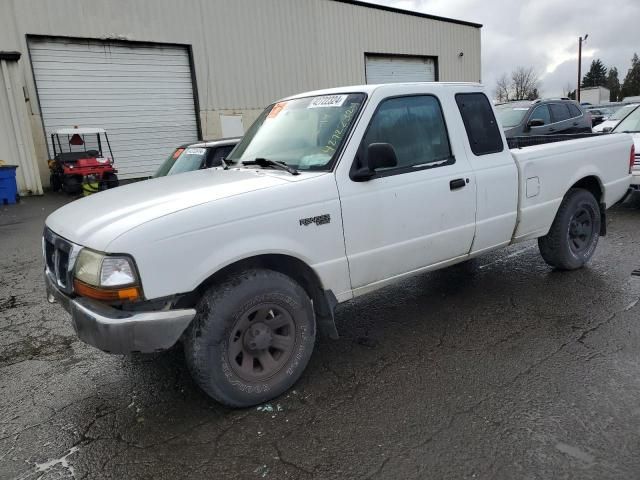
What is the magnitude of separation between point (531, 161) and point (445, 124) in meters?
1.06

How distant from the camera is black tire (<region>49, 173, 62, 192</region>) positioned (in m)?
14.8

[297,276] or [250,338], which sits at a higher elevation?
[297,276]

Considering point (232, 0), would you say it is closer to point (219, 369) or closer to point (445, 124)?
point (445, 124)

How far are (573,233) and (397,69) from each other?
2017 centimetres

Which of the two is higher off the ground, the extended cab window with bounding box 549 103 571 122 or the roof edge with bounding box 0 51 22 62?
the roof edge with bounding box 0 51 22 62

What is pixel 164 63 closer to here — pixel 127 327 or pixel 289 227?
pixel 289 227

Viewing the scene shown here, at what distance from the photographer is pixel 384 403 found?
10.2 feet

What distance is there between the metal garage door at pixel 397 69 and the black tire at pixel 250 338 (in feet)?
69.4

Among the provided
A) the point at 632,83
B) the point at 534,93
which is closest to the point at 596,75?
the point at 632,83

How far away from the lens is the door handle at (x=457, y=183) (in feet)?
12.9

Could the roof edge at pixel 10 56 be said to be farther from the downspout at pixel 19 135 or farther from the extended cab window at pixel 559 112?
the extended cab window at pixel 559 112

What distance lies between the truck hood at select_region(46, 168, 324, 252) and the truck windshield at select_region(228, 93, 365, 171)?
216 mm

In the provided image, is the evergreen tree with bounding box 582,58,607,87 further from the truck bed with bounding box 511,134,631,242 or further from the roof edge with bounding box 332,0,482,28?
the truck bed with bounding box 511,134,631,242

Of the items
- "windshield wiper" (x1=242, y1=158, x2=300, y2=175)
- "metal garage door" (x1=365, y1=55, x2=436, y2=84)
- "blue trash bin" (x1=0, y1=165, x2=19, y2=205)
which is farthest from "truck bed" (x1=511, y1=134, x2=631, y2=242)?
"metal garage door" (x1=365, y1=55, x2=436, y2=84)
